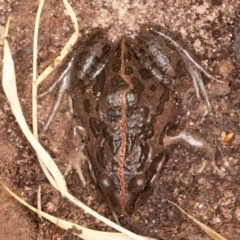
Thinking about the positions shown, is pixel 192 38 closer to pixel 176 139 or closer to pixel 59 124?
pixel 176 139

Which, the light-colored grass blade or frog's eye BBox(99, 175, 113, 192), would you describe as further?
the light-colored grass blade

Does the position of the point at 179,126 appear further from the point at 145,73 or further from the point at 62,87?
the point at 62,87

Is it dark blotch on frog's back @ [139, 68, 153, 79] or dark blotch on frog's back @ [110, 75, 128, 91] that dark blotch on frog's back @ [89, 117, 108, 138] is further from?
dark blotch on frog's back @ [139, 68, 153, 79]

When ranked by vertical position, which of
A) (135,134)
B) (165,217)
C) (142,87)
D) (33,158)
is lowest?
(165,217)

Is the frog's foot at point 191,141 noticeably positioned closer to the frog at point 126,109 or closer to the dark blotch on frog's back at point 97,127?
the frog at point 126,109

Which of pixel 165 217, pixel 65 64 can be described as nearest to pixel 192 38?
pixel 65 64

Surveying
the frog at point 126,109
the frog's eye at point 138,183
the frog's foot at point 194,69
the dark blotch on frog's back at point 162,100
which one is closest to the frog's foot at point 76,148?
the frog at point 126,109

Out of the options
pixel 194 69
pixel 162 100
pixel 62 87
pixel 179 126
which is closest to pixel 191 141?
pixel 179 126

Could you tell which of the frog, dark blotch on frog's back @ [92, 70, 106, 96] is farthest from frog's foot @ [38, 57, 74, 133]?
dark blotch on frog's back @ [92, 70, 106, 96]
